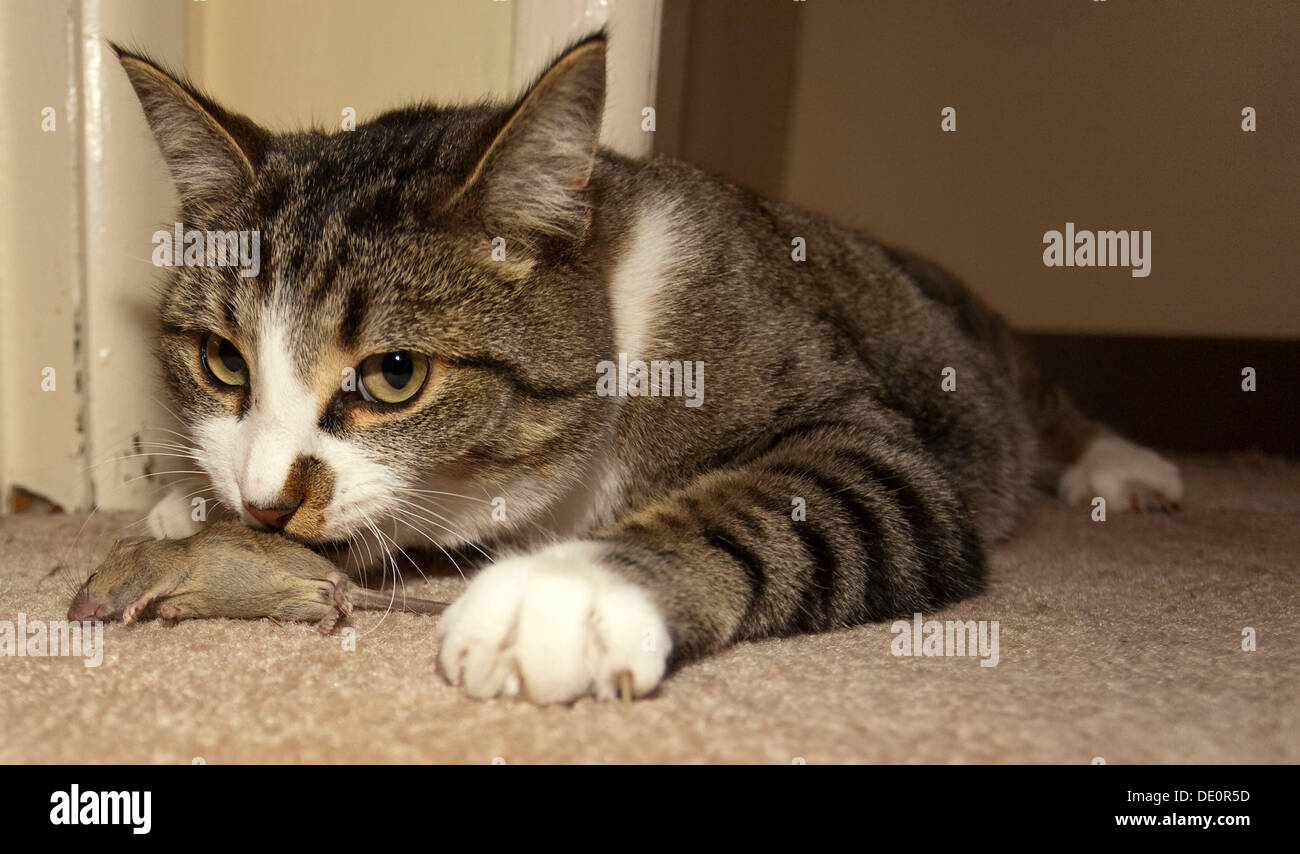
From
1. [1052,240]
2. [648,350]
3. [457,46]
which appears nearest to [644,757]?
[648,350]

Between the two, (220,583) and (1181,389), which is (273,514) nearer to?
(220,583)

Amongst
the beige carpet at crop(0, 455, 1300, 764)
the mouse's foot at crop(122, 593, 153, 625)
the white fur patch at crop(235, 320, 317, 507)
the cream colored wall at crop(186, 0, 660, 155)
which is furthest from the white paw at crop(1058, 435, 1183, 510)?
the mouse's foot at crop(122, 593, 153, 625)

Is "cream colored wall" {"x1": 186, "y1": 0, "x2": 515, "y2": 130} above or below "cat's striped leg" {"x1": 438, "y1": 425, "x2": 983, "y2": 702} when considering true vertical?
above

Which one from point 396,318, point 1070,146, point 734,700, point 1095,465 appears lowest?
point 734,700

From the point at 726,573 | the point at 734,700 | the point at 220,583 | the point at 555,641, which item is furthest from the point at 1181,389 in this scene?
the point at 220,583

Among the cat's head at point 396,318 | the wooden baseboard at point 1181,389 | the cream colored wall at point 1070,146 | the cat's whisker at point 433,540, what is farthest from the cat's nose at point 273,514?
the wooden baseboard at point 1181,389

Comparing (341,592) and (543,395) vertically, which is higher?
(543,395)

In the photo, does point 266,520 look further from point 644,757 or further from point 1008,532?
point 1008,532

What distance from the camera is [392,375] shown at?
124 centimetres

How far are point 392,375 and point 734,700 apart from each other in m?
0.59

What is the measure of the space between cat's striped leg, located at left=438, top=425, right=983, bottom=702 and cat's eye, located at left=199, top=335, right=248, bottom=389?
52 centimetres

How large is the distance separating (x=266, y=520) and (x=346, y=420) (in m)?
0.15

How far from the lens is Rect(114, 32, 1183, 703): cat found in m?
1.10

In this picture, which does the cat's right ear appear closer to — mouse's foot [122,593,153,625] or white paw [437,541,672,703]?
mouse's foot [122,593,153,625]
